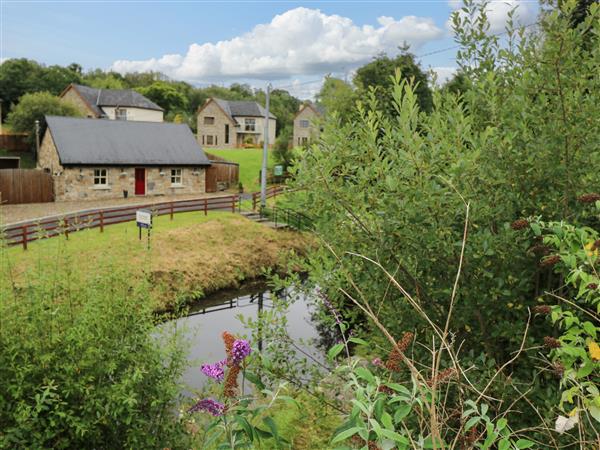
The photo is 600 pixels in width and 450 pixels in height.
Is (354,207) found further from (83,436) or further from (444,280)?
(83,436)

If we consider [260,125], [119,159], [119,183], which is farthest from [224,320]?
[260,125]

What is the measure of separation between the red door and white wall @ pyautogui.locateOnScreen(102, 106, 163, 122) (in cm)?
2225

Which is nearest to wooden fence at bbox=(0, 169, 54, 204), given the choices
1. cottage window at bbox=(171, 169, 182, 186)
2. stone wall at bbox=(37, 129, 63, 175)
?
stone wall at bbox=(37, 129, 63, 175)

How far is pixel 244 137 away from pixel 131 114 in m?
16.2

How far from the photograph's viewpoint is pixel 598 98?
12.3 ft

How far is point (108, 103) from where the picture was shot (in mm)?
53281

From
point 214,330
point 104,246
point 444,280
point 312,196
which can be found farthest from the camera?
point 104,246

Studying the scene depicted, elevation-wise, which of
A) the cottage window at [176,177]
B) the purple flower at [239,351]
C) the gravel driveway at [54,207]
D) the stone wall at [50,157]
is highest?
the stone wall at [50,157]

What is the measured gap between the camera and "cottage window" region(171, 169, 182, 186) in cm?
3297

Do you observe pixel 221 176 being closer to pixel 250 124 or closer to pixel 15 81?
pixel 250 124

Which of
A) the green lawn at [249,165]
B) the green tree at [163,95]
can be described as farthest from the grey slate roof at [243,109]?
the green lawn at [249,165]

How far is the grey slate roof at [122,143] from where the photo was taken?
96.8 ft

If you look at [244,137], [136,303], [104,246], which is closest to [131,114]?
[244,137]

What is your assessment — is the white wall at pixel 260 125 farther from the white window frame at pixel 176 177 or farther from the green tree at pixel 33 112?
the white window frame at pixel 176 177
